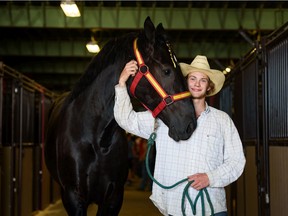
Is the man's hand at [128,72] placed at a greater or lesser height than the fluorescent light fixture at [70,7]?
lesser

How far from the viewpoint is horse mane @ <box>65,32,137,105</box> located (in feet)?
10.7

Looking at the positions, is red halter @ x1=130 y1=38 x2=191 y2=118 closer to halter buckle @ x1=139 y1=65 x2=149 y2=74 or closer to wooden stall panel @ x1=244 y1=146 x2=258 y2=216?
halter buckle @ x1=139 y1=65 x2=149 y2=74

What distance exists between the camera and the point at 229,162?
2502 millimetres

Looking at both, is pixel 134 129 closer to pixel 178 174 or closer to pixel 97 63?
pixel 178 174

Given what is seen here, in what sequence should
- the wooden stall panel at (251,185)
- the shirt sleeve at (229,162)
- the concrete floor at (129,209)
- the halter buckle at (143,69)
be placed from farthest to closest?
1. the concrete floor at (129,209)
2. the wooden stall panel at (251,185)
3. the halter buckle at (143,69)
4. the shirt sleeve at (229,162)

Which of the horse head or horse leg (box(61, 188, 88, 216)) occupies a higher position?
the horse head

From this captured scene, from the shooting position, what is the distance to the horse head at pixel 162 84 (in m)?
2.60

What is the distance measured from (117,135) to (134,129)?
920 millimetres

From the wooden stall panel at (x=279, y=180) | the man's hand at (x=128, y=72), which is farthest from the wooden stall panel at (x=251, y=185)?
the man's hand at (x=128, y=72)

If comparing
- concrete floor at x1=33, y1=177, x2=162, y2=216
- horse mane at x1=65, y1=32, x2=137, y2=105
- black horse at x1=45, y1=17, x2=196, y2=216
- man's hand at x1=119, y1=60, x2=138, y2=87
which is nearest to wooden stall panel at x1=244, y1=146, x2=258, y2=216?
black horse at x1=45, y1=17, x2=196, y2=216

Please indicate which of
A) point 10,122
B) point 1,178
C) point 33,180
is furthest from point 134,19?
point 1,178

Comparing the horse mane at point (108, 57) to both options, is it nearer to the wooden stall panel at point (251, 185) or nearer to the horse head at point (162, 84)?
the horse head at point (162, 84)

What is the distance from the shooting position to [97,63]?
11.4 ft

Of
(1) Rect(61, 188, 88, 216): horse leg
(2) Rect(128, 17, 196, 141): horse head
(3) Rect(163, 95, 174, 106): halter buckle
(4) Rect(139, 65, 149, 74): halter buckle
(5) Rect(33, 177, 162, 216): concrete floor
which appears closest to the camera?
(2) Rect(128, 17, 196, 141): horse head
